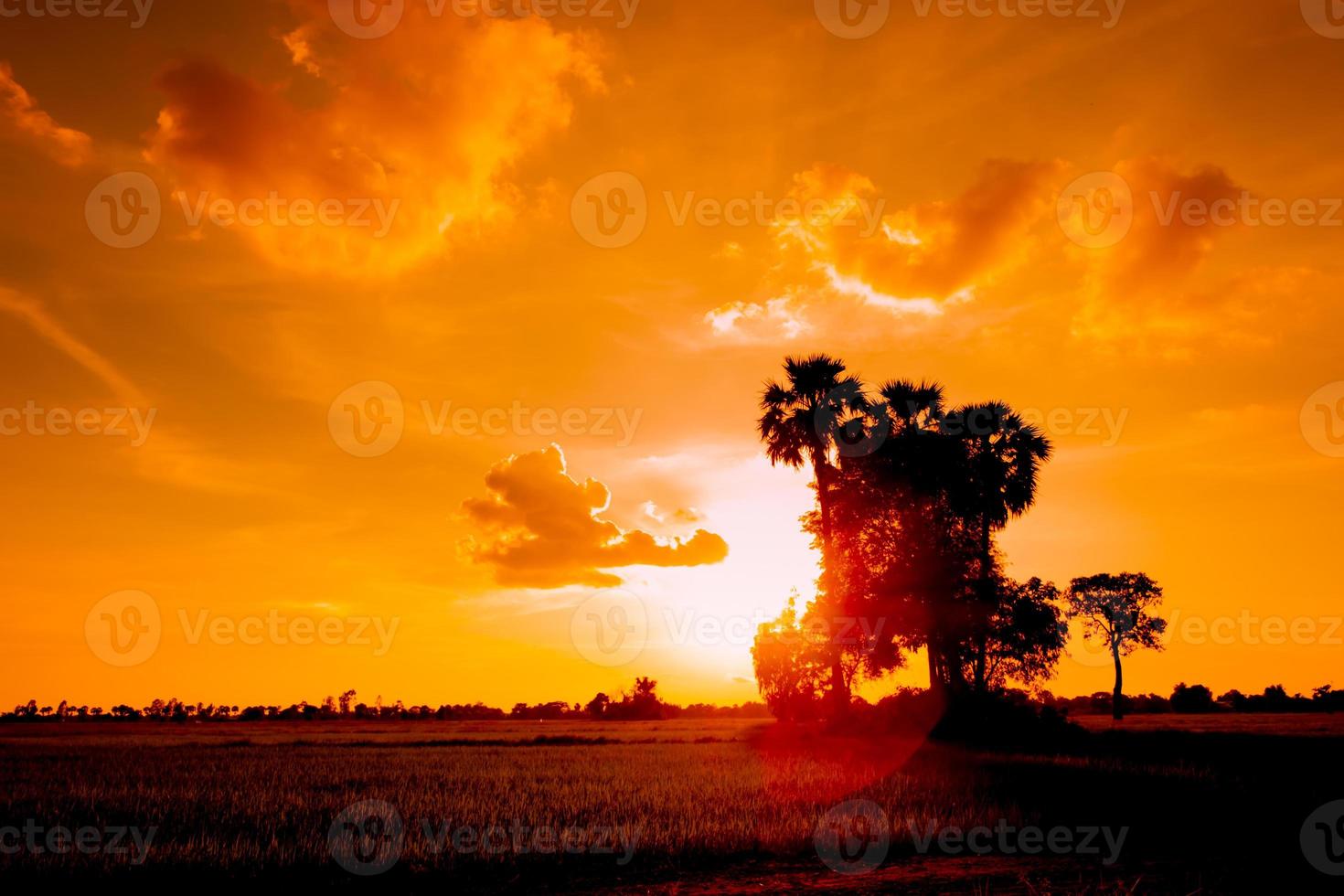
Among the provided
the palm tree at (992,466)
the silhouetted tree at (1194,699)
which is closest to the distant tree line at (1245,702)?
the silhouetted tree at (1194,699)

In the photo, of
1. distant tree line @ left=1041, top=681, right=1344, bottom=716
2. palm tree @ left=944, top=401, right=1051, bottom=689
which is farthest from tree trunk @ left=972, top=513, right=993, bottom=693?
distant tree line @ left=1041, top=681, right=1344, bottom=716

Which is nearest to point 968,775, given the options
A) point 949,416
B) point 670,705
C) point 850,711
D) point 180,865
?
point 850,711

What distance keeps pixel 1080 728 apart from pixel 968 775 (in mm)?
18332

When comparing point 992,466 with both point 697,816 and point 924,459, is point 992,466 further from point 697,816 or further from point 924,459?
point 697,816

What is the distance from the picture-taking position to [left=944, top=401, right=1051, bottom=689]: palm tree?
139ft

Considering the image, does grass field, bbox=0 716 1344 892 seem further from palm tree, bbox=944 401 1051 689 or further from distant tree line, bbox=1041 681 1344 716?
distant tree line, bbox=1041 681 1344 716

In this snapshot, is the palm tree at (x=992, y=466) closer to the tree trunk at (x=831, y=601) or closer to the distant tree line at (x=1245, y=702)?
the tree trunk at (x=831, y=601)

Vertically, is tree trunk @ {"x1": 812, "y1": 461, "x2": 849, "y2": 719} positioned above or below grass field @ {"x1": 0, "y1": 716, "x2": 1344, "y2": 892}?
above

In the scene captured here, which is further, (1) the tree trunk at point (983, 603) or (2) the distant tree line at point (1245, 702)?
(2) the distant tree line at point (1245, 702)

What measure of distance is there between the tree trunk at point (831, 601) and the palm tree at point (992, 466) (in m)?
7.33

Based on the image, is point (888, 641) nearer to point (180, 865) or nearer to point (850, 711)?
point (850, 711)

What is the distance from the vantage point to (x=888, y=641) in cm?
3994

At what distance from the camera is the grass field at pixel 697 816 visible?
484 inches

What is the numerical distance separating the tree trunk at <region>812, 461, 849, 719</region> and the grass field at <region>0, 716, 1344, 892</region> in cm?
580
